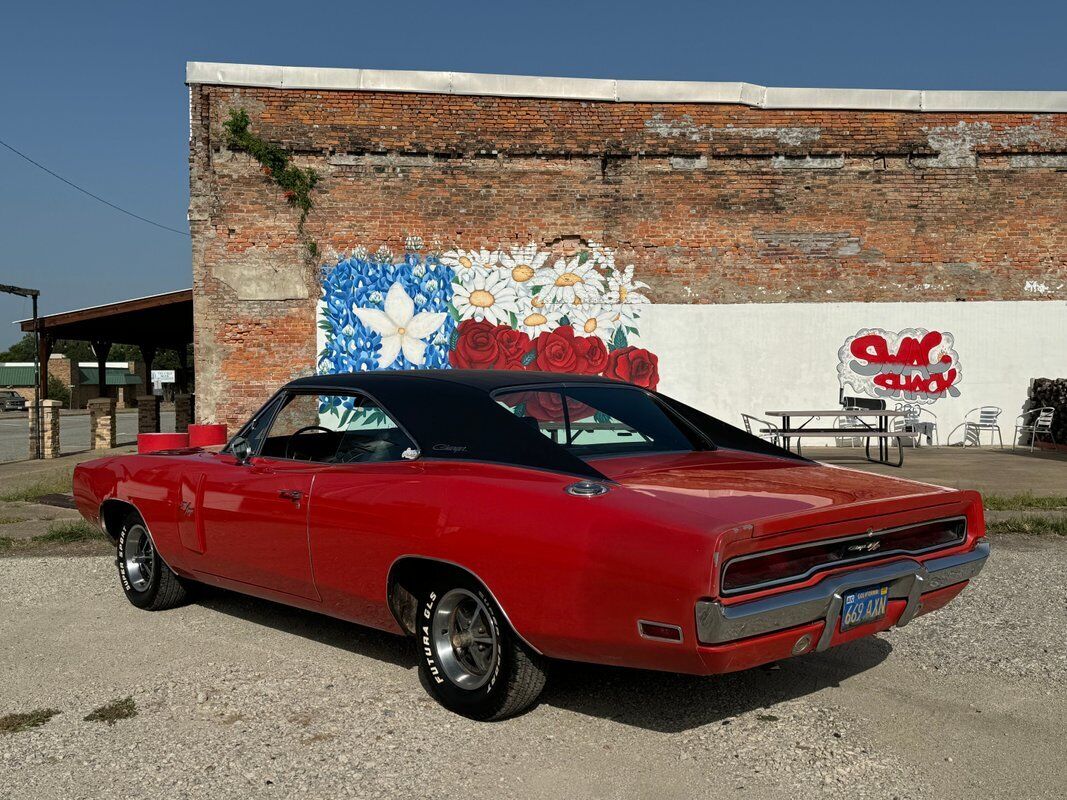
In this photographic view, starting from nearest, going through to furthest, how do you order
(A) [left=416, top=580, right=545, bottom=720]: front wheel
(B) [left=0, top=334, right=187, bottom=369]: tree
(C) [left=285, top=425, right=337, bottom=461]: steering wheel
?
(A) [left=416, top=580, right=545, bottom=720]: front wheel → (C) [left=285, top=425, right=337, bottom=461]: steering wheel → (B) [left=0, top=334, right=187, bottom=369]: tree

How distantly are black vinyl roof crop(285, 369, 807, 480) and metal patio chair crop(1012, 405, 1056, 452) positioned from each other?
43.3ft

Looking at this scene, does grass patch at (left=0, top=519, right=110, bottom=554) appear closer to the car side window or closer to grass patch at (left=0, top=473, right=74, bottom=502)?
grass patch at (left=0, top=473, right=74, bottom=502)

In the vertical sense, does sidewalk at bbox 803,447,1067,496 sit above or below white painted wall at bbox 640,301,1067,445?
below

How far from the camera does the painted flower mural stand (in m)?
16.2

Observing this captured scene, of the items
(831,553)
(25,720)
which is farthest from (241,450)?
(831,553)

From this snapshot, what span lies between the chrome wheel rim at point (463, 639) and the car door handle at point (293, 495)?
0.93m

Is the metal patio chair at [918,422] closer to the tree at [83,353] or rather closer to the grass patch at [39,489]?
the grass patch at [39,489]

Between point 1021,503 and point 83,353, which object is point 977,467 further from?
point 83,353

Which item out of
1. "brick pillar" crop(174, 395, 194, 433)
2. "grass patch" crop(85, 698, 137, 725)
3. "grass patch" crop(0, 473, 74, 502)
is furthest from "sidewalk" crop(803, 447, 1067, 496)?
"brick pillar" crop(174, 395, 194, 433)

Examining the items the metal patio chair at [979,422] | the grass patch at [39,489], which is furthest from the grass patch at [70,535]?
the metal patio chair at [979,422]

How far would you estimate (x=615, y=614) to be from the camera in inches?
132

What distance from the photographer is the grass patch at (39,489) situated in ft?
35.9

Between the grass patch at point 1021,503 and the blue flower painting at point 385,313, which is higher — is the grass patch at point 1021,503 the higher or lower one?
the lower one

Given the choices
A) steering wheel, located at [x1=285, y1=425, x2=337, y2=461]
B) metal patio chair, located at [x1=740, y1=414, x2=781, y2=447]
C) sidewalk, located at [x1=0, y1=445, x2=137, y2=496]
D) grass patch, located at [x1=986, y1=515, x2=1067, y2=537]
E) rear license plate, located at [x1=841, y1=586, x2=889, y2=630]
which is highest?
steering wheel, located at [x1=285, y1=425, x2=337, y2=461]
